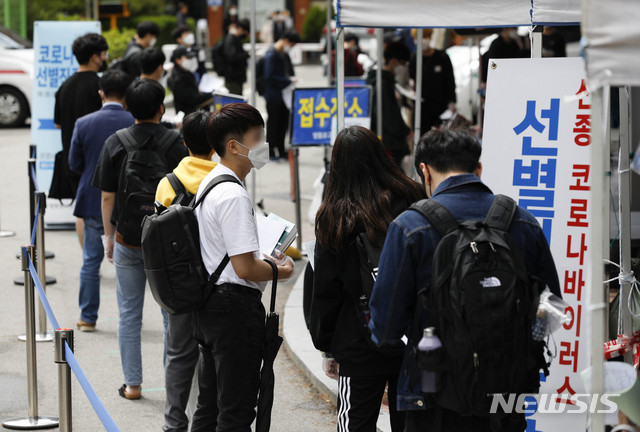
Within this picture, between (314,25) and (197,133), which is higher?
(314,25)

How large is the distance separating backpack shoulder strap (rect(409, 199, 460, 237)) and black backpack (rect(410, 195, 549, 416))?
0.17ft

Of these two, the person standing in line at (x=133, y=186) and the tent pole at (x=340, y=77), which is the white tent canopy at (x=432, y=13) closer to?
the tent pole at (x=340, y=77)

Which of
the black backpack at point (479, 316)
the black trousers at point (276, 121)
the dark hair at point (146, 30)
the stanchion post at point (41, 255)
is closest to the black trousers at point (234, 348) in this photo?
the black backpack at point (479, 316)

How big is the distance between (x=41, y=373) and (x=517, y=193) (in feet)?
11.8

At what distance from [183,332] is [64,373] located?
3.00 feet

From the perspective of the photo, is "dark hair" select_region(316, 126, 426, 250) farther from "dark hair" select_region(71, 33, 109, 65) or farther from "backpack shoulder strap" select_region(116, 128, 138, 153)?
"dark hair" select_region(71, 33, 109, 65)

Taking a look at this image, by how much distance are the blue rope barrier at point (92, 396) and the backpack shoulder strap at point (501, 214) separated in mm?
1495

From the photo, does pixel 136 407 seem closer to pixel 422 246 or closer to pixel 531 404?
pixel 531 404

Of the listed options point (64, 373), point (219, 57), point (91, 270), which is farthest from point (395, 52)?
point (64, 373)

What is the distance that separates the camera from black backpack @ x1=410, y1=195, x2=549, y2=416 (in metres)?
3.01

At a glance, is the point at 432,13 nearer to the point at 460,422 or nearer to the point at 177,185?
the point at 177,185

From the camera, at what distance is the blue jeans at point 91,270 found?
23.2 feet

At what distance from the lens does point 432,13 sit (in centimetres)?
505

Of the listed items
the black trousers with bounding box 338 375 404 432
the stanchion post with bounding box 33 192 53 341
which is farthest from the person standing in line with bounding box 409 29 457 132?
the black trousers with bounding box 338 375 404 432
